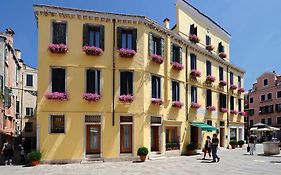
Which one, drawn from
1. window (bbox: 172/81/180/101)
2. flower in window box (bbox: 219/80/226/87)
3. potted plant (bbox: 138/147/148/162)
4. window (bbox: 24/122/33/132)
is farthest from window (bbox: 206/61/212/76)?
window (bbox: 24/122/33/132)

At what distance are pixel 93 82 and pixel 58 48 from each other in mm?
3363

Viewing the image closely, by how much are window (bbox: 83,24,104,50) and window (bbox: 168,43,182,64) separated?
22.4 feet

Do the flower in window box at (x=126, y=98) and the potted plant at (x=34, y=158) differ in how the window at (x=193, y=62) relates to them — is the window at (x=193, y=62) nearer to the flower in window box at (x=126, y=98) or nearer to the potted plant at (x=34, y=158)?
the flower in window box at (x=126, y=98)

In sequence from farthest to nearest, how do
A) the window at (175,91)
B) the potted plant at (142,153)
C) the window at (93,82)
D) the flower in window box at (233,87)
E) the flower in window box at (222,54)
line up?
the flower in window box at (233,87) < the flower in window box at (222,54) < the window at (175,91) < the window at (93,82) < the potted plant at (142,153)

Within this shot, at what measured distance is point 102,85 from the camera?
76.2 ft

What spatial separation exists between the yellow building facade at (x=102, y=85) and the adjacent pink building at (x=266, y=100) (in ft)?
141

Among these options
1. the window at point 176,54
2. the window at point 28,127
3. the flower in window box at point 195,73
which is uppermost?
the window at point 176,54

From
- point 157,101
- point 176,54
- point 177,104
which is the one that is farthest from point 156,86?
point 176,54

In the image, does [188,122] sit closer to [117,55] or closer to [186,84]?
[186,84]

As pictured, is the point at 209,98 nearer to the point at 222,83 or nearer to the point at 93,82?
the point at 222,83

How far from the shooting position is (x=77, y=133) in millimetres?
22438

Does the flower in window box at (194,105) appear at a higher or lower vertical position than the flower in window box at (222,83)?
lower

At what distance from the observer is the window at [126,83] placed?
2378cm

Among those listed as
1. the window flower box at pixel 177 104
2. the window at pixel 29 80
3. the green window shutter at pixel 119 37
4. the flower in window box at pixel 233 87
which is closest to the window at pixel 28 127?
the window at pixel 29 80
